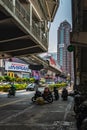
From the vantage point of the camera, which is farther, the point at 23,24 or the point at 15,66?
the point at 15,66

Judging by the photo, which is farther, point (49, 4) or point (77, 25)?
point (49, 4)

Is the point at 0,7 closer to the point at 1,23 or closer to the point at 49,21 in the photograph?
the point at 1,23

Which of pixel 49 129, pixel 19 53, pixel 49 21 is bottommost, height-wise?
pixel 49 129

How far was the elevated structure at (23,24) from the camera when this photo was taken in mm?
24734

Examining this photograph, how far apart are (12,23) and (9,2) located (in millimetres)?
3574

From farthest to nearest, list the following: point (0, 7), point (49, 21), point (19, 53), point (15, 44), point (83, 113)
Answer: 1. point (49, 21)
2. point (19, 53)
3. point (15, 44)
4. point (0, 7)
5. point (83, 113)

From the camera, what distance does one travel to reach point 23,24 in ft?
89.4

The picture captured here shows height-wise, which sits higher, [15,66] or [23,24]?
[23,24]

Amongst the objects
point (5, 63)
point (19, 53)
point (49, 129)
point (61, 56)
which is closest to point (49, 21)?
point (19, 53)

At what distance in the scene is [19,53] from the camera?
42344 millimetres

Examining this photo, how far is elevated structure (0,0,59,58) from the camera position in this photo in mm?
24734

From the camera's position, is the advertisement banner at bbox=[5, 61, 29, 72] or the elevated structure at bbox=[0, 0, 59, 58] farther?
the advertisement banner at bbox=[5, 61, 29, 72]

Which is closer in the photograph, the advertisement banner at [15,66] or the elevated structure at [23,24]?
the elevated structure at [23,24]

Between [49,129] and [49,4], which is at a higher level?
[49,4]
